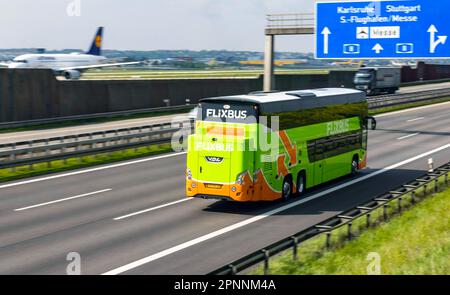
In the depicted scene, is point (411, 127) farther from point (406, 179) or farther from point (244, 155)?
point (244, 155)

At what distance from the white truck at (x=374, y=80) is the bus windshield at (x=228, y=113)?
63.5 m

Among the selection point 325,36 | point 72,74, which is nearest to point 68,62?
point 72,74

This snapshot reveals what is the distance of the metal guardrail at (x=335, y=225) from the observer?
13516 millimetres

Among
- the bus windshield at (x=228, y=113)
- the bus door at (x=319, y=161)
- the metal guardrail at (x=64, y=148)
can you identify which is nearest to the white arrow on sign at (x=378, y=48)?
the metal guardrail at (x=64, y=148)

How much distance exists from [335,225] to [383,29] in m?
24.5

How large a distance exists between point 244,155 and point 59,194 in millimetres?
7040

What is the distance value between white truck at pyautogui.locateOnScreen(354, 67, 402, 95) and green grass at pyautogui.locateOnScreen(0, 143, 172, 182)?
5012 cm

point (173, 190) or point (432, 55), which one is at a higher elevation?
point (432, 55)

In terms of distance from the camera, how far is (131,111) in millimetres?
56406

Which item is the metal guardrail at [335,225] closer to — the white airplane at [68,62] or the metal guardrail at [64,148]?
the metal guardrail at [64,148]

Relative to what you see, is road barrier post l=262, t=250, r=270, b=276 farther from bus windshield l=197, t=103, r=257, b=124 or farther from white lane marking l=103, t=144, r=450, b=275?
bus windshield l=197, t=103, r=257, b=124
